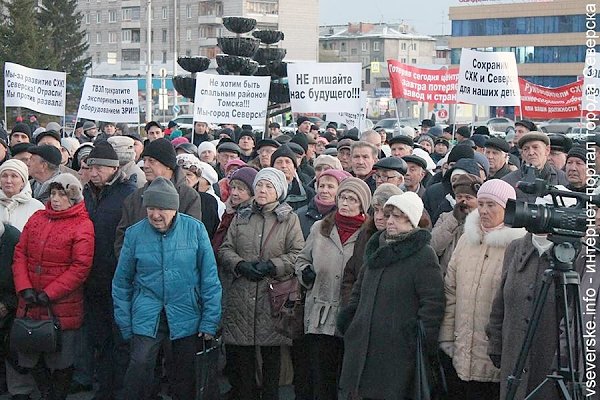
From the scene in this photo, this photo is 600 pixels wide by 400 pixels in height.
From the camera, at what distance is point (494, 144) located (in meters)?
9.76

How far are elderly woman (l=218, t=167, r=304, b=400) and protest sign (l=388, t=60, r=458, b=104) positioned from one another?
8.99 m

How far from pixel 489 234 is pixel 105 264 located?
297 cm

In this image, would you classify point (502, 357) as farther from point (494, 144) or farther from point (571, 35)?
point (571, 35)

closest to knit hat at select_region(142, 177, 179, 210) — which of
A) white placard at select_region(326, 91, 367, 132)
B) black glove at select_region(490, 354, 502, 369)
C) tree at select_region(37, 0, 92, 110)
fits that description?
black glove at select_region(490, 354, 502, 369)

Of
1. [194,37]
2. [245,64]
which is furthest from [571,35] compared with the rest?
[245,64]

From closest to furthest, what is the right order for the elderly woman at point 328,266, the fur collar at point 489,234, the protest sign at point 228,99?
the fur collar at point 489,234 < the elderly woman at point 328,266 < the protest sign at point 228,99

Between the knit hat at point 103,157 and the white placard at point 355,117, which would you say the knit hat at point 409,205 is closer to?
the knit hat at point 103,157

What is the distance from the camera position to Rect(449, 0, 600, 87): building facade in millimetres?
80938

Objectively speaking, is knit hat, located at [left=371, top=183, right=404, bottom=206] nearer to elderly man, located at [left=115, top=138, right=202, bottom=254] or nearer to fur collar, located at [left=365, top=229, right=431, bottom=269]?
fur collar, located at [left=365, top=229, right=431, bottom=269]

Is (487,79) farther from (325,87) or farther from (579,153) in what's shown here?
(579,153)

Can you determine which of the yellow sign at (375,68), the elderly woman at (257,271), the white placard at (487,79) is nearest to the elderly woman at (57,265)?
the elderly woman at (257,271)

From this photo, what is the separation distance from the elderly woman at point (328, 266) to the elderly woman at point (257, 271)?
23 centimetres

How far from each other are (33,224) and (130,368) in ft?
4.43

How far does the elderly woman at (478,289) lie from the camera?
235 inches
